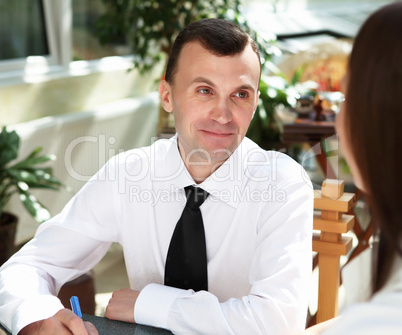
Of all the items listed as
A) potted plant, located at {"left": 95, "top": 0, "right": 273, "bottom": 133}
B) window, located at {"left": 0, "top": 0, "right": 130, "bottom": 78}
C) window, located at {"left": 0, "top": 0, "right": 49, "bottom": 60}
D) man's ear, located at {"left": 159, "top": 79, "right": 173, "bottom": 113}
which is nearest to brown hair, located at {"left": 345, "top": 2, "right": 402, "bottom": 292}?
man's ear, located at {"left": 159, "top": 79, "right": 173, "bottom": 113}

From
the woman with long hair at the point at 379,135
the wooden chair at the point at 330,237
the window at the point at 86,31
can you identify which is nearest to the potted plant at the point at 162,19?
the window at the point at 86,31

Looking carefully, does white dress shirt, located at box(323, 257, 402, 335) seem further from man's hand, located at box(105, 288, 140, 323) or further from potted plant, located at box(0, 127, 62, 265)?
potted plant, located at box(0, 127, 62, 265)

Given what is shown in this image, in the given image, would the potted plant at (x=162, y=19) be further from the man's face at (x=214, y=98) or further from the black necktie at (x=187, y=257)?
the black necktie at (x=187, y=257)

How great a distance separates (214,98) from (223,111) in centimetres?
4

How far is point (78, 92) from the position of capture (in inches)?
159

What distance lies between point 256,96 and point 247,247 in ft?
1.24

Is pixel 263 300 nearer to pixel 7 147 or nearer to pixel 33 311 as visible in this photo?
pixel 33 311

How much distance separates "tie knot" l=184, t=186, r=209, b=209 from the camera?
4.69 ft

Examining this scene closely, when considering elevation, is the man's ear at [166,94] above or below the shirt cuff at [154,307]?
above

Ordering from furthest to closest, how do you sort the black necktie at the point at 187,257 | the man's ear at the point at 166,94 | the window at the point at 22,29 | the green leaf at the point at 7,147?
the window at the point at 22,29 → the green leaf at the point at 7,147 → the man's ear at the point at 166,94 → the black necktie at the point at 187,257

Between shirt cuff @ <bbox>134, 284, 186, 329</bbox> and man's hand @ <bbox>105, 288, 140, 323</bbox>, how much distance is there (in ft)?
0.04

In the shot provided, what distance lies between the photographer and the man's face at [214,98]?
1.41 metres

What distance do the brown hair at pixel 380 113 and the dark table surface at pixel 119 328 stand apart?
529mm

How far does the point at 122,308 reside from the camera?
4.00 ft
